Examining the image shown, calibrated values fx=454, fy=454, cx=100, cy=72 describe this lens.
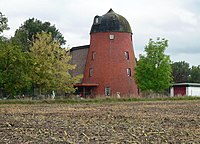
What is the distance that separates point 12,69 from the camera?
48.9 meters

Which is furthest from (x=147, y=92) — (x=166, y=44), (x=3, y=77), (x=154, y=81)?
(x=3, y=77)

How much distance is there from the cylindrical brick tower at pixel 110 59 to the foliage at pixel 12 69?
26.1 meters

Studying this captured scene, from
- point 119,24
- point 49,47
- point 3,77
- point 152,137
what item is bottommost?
point 152,137

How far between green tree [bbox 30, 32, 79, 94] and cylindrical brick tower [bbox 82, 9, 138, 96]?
39.2ft

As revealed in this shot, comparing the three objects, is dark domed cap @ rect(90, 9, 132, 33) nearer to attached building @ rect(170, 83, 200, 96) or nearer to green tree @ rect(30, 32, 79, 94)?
green tree @ rect(30, 32, 79, 94)

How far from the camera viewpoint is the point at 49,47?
6138 cm

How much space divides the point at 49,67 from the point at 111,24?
20.9 m

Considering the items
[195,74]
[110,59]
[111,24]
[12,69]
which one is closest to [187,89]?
[110,59]

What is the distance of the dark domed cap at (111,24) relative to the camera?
76625 millimetres

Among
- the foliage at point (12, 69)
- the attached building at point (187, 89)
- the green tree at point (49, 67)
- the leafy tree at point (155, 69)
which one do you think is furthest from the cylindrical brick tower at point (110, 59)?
the foliage at point (12, 69)

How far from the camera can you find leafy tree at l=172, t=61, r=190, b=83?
116688 millimetres

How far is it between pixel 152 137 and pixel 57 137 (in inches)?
97.8

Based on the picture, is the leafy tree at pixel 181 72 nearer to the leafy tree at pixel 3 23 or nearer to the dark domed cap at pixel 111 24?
the dark domed cap at pixel 111 24

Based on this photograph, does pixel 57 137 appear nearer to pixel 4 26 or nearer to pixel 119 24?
pixel 4 26
